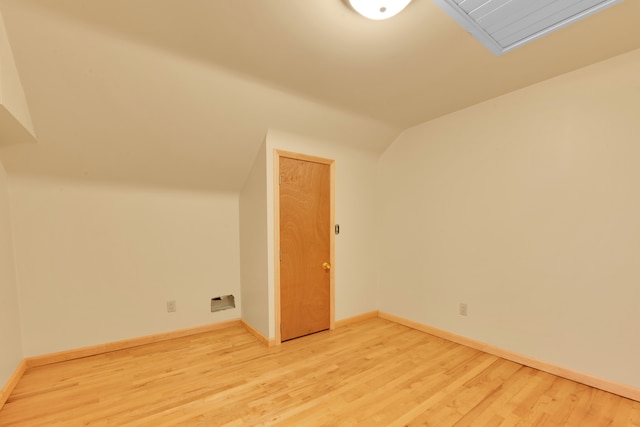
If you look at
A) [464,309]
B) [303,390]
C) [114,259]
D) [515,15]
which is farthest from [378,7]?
[114,259]

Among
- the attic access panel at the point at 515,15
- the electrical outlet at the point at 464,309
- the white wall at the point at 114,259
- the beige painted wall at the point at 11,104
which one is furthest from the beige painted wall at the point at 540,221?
the beige painted wall at the point at 11,104

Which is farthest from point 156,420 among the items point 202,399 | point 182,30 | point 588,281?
point 588,281

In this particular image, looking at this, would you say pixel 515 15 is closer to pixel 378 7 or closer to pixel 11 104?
pixel 378 7

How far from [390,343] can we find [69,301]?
306 centimetres

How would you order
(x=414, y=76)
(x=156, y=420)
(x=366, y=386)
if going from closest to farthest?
(x=156, y=420), (x=366, y=386), (x=414, y=76)

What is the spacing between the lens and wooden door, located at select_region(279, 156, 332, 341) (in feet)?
9.09

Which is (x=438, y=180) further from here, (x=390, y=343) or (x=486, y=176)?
(x=390, y=343)

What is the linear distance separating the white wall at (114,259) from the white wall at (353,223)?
1.27 metres

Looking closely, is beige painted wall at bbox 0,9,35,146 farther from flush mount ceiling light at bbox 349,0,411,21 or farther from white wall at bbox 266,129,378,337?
white wall at bbox 266,129,378,337

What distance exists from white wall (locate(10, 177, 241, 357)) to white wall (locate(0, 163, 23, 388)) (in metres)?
0.08

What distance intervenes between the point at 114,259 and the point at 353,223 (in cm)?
256

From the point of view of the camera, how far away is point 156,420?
1.64 m

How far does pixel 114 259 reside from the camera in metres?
2.56

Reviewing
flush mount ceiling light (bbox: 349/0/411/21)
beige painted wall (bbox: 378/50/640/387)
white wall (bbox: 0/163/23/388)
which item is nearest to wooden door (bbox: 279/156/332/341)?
beige painted wall (bbox: 378/50/640/387)
